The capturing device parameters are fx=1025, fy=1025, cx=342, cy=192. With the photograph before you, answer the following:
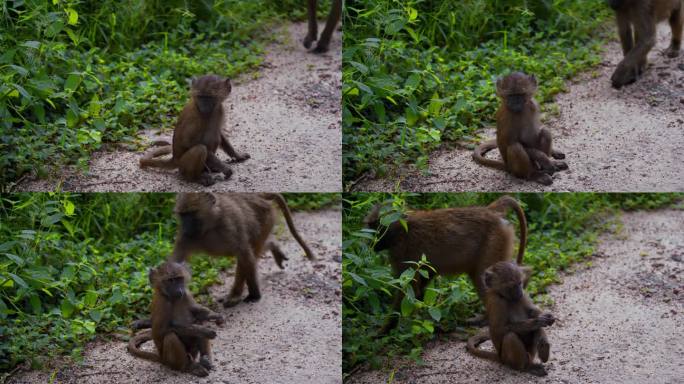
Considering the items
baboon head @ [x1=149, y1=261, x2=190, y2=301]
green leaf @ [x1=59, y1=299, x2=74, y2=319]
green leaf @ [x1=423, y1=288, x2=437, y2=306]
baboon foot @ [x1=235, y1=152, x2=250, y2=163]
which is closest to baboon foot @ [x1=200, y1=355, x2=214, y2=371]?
baboon head @ [x1=149, y1=261, x2=190, y2=301]

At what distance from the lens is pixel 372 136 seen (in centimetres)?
846

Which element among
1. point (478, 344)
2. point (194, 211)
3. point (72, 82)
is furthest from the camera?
point (72, 82)

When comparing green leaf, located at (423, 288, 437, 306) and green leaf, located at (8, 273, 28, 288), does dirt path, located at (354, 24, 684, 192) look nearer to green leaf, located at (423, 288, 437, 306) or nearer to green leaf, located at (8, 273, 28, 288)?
green leaf, located at (423, 288, 437, 306)

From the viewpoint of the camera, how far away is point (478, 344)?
7.65 m

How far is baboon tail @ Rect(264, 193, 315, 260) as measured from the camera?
8406mm

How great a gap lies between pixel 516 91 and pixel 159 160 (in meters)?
2.91

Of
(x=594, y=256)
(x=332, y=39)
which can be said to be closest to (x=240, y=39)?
(x=332, y=39)

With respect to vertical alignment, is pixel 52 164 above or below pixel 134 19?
below

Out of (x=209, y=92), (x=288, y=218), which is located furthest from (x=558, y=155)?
(x=209, y=92)

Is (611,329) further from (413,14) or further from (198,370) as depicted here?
(198,370)

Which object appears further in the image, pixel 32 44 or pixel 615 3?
pixel 615 3

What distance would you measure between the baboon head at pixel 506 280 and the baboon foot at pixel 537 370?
492mm

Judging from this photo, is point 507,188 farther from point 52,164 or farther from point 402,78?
point 52,164

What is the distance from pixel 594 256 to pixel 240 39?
12.7 feet
